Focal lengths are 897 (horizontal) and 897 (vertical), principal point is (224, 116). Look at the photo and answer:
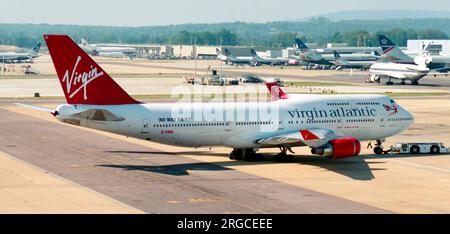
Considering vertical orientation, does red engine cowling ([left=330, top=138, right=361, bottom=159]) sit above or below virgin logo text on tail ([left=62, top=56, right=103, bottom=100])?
below

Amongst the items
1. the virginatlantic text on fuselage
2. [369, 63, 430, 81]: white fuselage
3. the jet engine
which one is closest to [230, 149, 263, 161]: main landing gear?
the virginatlantic text on fuselage

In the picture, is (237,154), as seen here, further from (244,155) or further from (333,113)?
(333,113)

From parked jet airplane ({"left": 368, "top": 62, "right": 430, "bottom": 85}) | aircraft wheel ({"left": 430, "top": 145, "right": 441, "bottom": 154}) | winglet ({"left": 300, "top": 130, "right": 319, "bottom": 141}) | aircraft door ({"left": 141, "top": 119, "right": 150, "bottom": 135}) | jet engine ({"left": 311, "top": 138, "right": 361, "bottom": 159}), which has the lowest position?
parked jet airplane ({"left": 368, "top": 62, "right": 430, "bottom": 85})

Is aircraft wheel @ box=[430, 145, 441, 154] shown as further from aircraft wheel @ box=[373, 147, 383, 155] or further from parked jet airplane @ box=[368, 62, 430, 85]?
parked jet airplane @ box=[368, 62, 430, 85]

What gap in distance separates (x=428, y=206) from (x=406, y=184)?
813 centimetres

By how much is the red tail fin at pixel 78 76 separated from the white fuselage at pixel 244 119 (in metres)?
0.79

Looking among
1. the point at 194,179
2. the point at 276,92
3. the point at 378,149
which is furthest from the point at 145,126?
the point at 378,149

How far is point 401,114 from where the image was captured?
250ft

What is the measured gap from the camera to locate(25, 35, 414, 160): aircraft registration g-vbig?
2552 inches

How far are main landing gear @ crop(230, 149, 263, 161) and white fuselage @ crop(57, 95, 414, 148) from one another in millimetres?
1129

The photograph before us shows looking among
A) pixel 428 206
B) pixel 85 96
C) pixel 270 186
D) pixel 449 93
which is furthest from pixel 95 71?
pixel 449 93

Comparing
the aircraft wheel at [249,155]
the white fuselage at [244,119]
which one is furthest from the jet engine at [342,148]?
the aircraft wheel at [249,155]

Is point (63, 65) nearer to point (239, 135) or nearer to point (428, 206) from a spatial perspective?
point (239, 135)

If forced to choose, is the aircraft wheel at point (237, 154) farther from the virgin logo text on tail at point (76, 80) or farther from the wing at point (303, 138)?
the virgin logo text on tail at point (76, 80)
